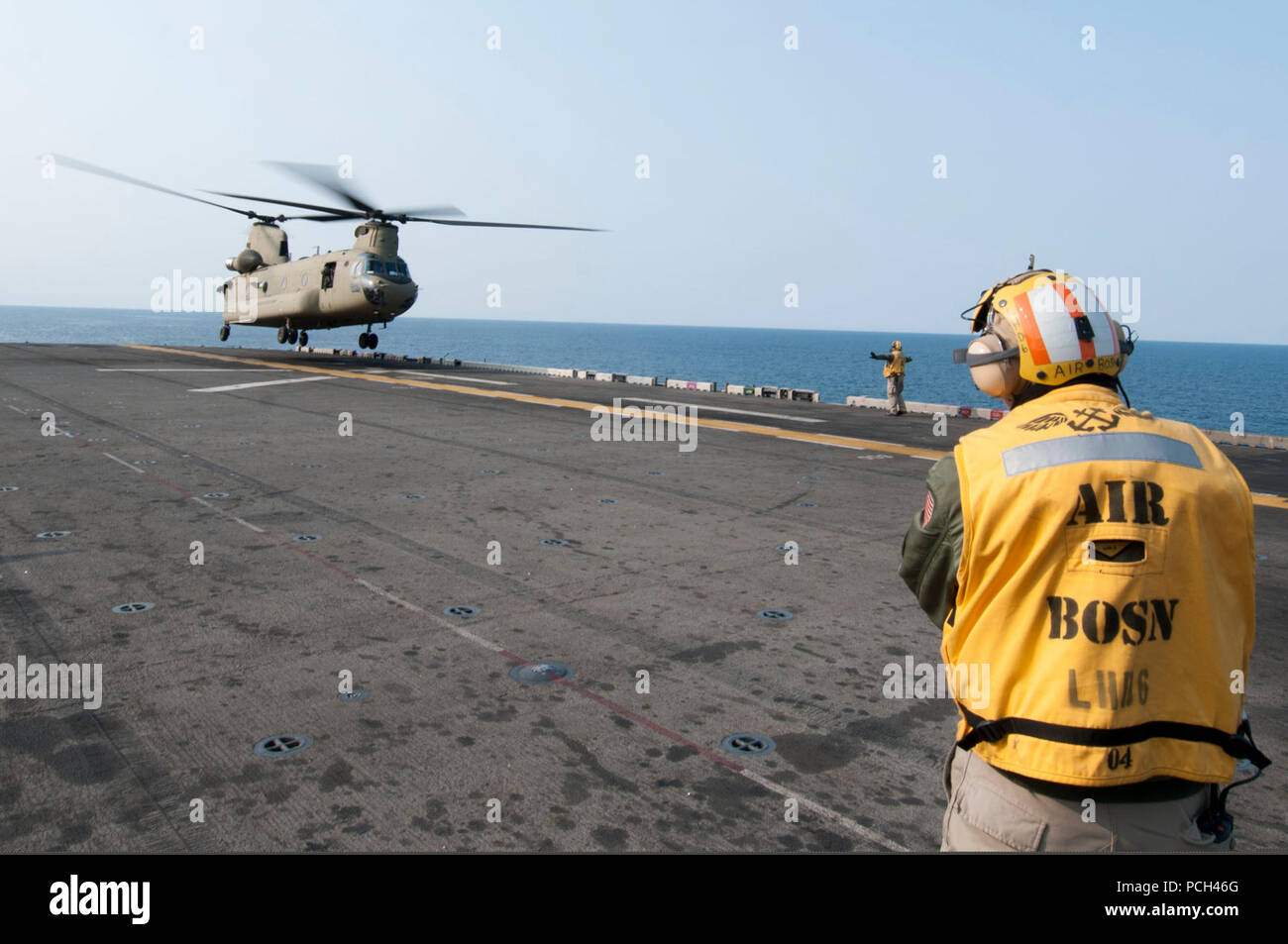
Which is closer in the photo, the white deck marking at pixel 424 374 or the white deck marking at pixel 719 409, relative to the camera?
the white deck marking at pixel 719 409

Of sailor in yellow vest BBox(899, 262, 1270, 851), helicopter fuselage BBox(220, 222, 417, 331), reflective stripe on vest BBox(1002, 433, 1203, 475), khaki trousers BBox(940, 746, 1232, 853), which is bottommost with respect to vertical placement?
khaki trousers BBox(940, 746, 1232, 853)

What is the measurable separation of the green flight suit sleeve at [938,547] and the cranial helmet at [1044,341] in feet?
1.29

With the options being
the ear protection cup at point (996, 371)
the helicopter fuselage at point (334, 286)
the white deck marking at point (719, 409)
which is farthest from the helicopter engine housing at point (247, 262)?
the ear protection cup at point (996, 371)

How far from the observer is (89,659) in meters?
5.27

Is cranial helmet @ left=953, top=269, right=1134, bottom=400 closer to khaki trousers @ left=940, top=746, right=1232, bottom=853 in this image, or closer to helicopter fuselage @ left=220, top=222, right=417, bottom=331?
khaki trousers @ left=940, top=746, right=1232, bottom=853

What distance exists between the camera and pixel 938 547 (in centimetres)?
236

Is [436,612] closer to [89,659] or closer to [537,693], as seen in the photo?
[537,693]

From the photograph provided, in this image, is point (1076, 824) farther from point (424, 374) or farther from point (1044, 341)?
A: point (424, 374)

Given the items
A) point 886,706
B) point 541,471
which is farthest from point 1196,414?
point 886,706

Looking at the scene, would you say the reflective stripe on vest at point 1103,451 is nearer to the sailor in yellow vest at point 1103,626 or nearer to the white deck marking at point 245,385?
the sailor in yellow vest at point 1103,626

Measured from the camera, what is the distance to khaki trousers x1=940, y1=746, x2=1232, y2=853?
215 centimetres

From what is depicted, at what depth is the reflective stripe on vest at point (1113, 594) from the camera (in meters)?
2.12

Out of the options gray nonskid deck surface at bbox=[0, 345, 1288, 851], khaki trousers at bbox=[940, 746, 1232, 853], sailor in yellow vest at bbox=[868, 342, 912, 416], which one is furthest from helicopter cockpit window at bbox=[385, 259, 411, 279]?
khaki trousers at bbox=[940, 746, 1232, 853]
